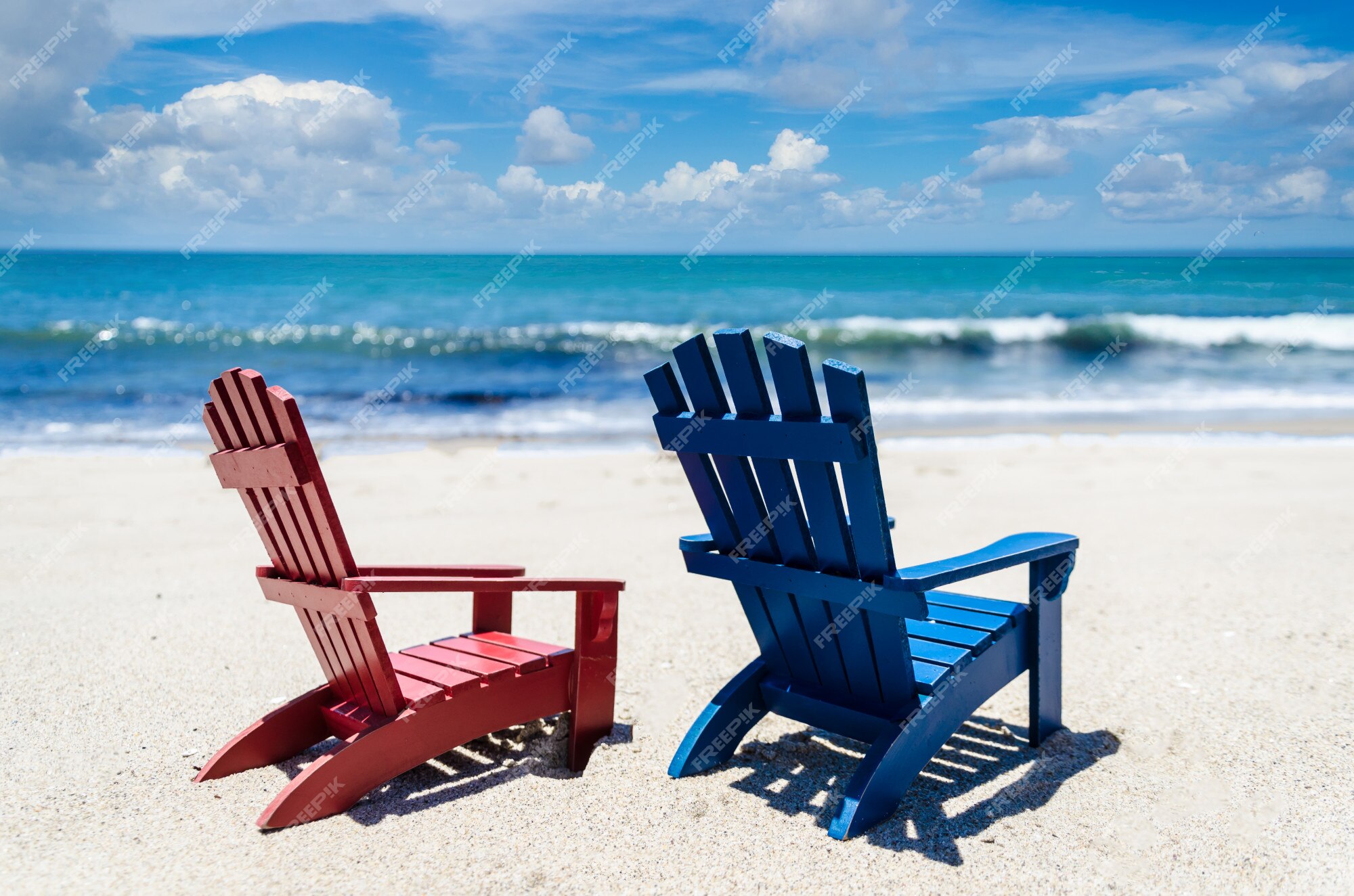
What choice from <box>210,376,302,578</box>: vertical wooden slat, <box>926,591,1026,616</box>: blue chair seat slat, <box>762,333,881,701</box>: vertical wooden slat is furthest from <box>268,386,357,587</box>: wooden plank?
<box>926,591,1026,616</box>: blue chair seat slat

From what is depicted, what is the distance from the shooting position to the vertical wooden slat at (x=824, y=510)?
2.38m

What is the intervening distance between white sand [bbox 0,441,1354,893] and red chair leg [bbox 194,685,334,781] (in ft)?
0.17

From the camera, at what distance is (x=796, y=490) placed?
2.61 metres

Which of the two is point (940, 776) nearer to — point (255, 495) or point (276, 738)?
point (276, 738)

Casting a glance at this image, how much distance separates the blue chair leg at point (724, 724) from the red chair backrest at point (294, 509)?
911 millimetres

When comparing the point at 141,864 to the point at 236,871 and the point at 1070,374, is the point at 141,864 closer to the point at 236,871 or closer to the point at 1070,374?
the point at 236,871

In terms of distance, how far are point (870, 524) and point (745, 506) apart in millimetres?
430

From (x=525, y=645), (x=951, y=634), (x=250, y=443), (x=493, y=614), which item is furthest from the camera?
(x=493, y=614)

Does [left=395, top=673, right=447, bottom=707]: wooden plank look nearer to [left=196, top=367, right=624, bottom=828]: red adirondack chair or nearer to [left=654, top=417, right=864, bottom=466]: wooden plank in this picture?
[left=196, top=367, right=624, bottom=828]: red adirondack chair

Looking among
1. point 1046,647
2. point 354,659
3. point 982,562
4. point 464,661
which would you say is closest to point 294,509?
point 354,659

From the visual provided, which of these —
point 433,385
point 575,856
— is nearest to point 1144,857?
point 575,856

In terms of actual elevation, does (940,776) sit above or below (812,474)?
below

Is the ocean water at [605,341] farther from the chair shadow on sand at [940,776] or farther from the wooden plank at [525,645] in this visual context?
the chair shadow on sand at [940,776]

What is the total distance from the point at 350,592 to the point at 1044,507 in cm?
523
